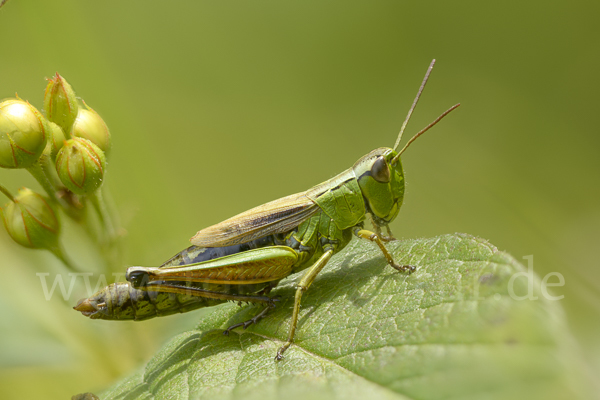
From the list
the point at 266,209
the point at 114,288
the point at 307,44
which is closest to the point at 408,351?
the point at 266,209

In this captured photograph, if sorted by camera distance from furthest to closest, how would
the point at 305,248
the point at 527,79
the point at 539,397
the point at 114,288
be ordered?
the point at 527,79
the point at 305,248
the point at 114,288
the point at 539,397

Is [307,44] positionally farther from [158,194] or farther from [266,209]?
[266,209]

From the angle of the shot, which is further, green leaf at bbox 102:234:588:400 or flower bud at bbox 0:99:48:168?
flower bud at bbox 0:99:48:168

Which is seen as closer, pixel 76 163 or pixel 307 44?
pixel 76 163

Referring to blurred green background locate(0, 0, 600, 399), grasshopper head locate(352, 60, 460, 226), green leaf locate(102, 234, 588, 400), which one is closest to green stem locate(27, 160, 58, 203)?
blurred green background locate(0, 0, 600, 399)

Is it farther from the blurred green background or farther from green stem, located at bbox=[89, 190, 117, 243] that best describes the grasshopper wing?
the blurred green background

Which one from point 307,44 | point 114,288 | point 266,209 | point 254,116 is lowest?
point 114,288
